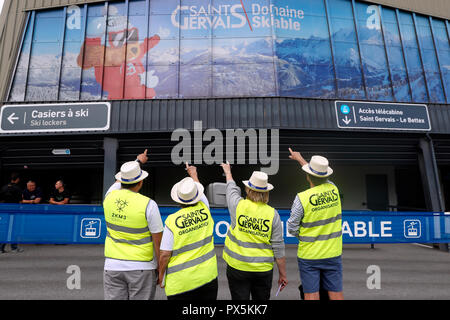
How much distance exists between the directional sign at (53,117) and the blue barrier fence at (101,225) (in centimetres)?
447

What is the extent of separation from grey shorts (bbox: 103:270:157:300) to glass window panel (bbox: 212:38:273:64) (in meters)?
9.96

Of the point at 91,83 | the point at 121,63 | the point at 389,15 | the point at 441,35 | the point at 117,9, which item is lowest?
the point at 91,83

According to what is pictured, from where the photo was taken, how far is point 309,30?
11539 mm

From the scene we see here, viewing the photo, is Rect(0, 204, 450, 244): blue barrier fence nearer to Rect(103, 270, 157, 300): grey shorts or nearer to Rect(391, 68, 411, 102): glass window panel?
Rect(103, 270, 157, 300): grey shorts

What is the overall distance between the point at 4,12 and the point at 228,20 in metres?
10.5

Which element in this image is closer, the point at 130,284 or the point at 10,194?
the point at 130,284

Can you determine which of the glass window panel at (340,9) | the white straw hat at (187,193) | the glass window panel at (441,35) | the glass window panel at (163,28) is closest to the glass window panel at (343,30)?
the glass window panel at (340,9)

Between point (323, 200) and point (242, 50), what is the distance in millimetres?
9554

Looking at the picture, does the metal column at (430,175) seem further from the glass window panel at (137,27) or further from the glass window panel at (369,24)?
the glass window panel at (137,27)

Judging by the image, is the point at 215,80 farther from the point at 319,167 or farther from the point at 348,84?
the point at 319,167

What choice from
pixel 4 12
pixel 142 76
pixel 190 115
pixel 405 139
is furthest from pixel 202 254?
pixel 4 12

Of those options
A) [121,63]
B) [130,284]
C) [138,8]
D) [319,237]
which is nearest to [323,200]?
[319,237]

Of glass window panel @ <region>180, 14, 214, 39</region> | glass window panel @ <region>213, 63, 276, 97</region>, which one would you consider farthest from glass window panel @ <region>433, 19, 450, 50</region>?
glass window panel @ <region>180, 14, 214, 39</region>

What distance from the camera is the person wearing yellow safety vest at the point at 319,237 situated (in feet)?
9.77
